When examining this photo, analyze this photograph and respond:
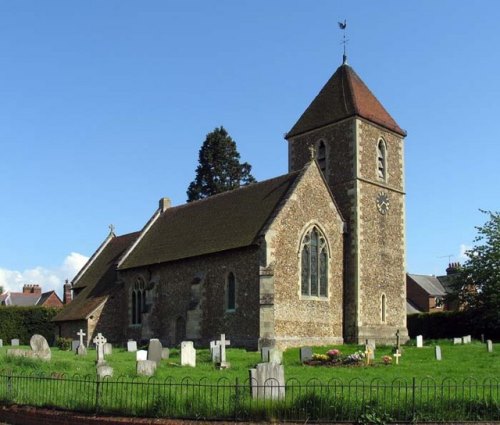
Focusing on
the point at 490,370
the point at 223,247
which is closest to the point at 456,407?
the point at 490,370

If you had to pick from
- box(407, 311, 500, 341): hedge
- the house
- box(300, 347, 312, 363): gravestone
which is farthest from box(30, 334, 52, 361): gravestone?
the house

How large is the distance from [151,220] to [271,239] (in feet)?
45.1

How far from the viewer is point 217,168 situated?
5941 centimetres

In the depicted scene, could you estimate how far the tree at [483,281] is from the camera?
40.4 m

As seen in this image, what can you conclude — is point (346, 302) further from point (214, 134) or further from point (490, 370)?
point (214, 134)

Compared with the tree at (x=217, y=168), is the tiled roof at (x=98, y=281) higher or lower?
lower

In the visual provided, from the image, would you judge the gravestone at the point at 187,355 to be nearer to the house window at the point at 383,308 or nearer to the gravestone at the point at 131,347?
the gravestone at the point at 131,347

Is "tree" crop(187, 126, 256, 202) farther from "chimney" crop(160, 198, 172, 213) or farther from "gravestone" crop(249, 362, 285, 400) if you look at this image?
"gravestone" crop(249, 362, 285, 400)

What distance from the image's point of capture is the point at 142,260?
3622cm

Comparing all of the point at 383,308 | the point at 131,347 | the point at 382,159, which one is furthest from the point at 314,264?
the point at 131,347

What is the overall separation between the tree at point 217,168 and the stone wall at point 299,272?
91.0 ft

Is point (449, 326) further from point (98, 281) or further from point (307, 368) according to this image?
point (307, 368)

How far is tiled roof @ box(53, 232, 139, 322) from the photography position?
124ft

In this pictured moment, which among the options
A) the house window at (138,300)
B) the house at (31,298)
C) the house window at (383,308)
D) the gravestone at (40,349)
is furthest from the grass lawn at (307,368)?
the house at (31,298)
